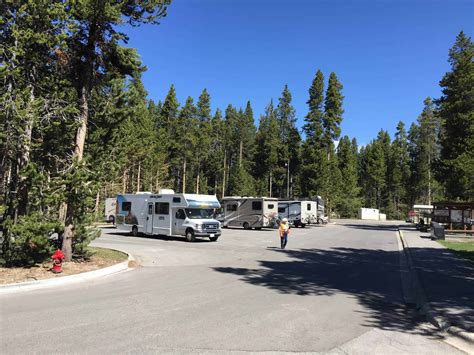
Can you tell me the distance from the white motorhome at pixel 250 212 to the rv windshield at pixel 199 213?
35.8 feet

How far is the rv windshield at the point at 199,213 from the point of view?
77.6 ft

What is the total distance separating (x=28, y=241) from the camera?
11.7m

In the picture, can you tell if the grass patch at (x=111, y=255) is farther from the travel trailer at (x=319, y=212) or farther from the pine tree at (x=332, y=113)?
the pine tree at (x=332, y=113)

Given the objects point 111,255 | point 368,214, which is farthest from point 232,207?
point 368,214

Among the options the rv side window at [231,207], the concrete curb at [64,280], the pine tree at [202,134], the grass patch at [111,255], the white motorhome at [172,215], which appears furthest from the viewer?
the pine tree at [202,134]

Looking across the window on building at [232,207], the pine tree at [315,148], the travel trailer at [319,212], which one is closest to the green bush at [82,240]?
the window on building at [232,207]

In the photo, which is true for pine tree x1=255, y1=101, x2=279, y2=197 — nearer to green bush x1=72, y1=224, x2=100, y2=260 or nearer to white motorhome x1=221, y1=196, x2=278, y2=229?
white motorhome x1=221, y1=196, x2=278, y2=229

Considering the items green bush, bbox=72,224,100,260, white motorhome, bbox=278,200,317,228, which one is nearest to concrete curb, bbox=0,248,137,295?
green bush, bbox=72,224,100,260

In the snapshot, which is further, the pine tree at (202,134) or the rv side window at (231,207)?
the pine tree at (202,134)

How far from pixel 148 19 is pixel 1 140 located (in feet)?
19.8

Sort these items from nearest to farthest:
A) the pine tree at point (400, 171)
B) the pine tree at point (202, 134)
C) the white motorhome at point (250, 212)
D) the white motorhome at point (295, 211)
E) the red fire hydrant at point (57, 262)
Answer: the red fire hydrant at point (57, 262), the white motorhome at point (250, 212), the white motorhome at point (295, 211), the pine tree at point (202, 134), the pine tree at point (400, 171)

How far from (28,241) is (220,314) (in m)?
7.01

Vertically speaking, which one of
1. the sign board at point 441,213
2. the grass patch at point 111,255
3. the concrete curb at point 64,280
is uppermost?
the sign board at point 441,213

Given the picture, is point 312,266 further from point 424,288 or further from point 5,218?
point 5,218
